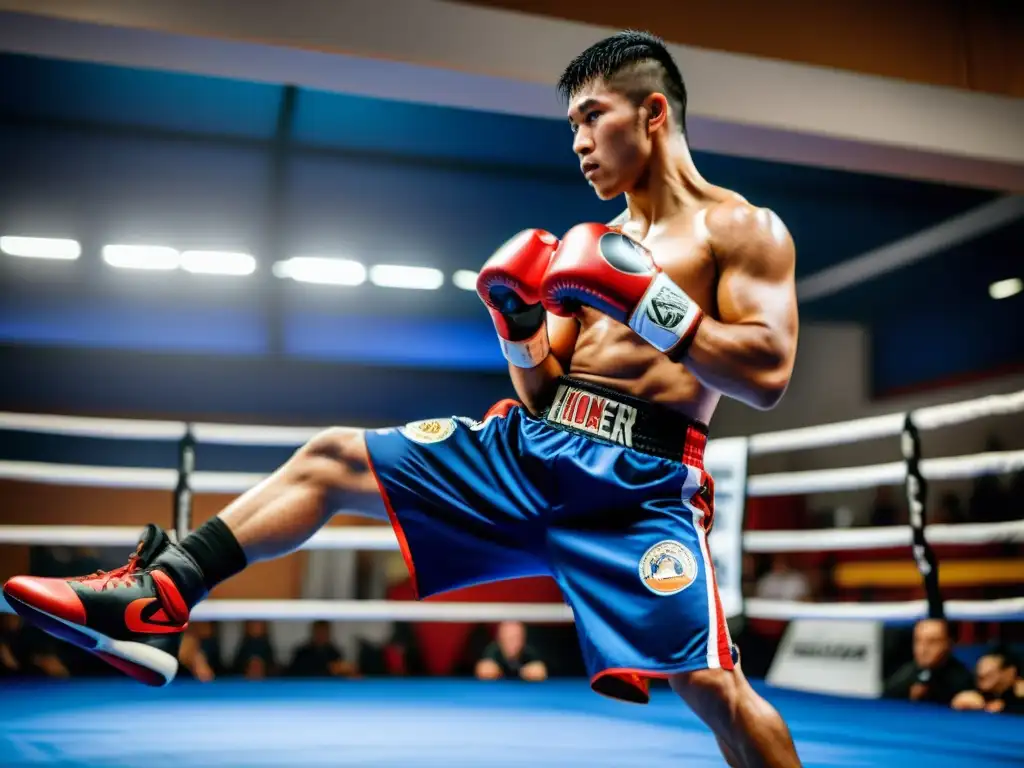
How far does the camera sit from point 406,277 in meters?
5.90

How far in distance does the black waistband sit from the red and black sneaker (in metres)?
0.59

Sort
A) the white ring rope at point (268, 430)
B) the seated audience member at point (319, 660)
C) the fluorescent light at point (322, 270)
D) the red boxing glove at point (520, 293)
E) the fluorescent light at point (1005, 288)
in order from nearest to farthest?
the red boxing glove at point (520, 293) < the white ring rope at point (268, 430) < the seated audience member at point (319, 660) < the fluorescent light at point (322, 270) < the fluorescent light at point (1005, 288)

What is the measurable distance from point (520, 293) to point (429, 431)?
245mm

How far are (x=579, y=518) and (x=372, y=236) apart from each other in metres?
4.36

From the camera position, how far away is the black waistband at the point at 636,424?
1321mm

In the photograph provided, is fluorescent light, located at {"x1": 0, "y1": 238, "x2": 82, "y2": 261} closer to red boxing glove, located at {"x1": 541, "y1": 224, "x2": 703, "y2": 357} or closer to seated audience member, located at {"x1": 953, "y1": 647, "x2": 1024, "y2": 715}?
red boxing glove, located at {"x1": 541, "y1": 224, "x2": 703, "y2": 357}

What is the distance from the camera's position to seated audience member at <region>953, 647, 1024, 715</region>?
2.80m

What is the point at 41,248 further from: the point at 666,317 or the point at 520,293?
the point at 666,317

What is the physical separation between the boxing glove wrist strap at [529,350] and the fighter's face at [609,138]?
0.24 m

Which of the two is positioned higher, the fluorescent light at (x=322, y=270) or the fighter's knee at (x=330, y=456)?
the fluorescent light at (x=322, y=270)

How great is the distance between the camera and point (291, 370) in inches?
264

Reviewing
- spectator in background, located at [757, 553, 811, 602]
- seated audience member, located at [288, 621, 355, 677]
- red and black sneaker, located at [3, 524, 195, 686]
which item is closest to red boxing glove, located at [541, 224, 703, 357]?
red and black sneaker, located at [3, 524, 195, 686]

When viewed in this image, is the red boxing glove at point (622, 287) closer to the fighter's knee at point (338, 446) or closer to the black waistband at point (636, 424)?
the black waistband at point (636, 424)

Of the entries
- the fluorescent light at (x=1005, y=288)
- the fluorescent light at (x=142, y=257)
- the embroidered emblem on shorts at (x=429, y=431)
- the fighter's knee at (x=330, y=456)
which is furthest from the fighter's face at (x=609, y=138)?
the fluorescent light at (x=1005, y=288)
